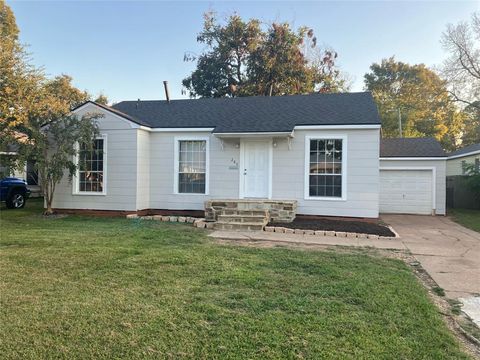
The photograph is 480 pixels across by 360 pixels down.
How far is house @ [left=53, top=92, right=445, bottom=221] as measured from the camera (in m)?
10.6

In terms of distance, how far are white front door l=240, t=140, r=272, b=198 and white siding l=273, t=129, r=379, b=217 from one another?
277mm

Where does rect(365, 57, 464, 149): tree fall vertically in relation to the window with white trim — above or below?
above

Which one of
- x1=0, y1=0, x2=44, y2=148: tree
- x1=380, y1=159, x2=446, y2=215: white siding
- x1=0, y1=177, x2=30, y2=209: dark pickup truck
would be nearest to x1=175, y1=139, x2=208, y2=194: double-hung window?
x1=0, y1=0, x2=44, y2=148: tree

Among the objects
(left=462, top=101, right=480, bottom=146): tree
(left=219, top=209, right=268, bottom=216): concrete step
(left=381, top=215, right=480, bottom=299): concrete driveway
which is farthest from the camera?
(left=462, top=101, right=480, bottom=146): tree

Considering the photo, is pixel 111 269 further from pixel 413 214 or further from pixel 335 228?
pixel 413 214

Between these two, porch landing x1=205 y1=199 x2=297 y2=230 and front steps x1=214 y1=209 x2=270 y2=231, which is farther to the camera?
porch landing x1=205 y1=199 x2=297 y2=230

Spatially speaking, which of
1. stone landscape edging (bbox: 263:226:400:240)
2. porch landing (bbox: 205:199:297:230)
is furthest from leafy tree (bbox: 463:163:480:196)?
porch landing (bbox: 205:199:297:230)

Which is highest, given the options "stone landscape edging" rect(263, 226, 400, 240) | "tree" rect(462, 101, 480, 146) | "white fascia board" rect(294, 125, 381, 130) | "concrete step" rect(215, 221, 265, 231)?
"tree" rect(462, 101, 480, 146)

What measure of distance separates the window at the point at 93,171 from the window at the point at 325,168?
6.72 meters

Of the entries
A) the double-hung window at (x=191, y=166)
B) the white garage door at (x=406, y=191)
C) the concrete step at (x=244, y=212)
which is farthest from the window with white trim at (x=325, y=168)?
the white garage door at (x=406, y=191)

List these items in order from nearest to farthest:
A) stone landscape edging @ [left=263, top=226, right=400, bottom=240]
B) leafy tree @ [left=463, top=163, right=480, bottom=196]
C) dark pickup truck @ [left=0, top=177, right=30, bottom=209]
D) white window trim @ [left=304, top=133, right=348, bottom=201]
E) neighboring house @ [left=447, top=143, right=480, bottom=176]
→ 1. stone landscape edging @ [left=263, top=226, right=400, bottom=240]
2. white window trim @ [left=304, top=133, right=348, bottom=201]
3. dark pickup truck @ [left=0, top=177, right=30, bottom=209]
4. leafy tree @ [left=463, top=163, right=480, bottom=196]
5. neighboring house @ [left=447, top=143, right=480, bottom=176]

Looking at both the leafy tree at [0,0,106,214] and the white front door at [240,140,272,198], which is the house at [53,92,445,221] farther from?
the leafy tree at [0,0,106,214]

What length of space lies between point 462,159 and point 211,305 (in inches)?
830

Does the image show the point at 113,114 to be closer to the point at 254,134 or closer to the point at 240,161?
the point at 240,161
